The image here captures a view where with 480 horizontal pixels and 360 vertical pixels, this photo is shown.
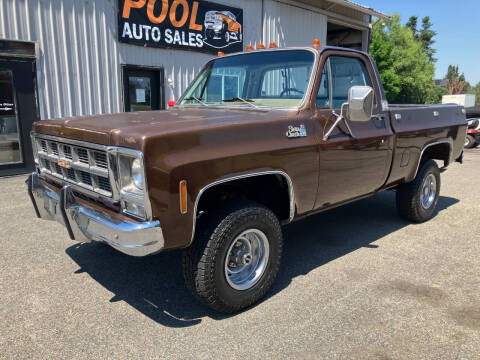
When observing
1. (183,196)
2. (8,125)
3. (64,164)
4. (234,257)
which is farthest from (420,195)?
(8,125)

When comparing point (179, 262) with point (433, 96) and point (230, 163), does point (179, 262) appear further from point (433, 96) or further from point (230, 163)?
point (433, 96)

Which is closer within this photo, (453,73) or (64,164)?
(64,164)

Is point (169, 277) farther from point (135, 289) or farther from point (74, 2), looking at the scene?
point (74, 2)

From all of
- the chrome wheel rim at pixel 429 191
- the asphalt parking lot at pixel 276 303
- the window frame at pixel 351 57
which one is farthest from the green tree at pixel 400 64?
the asphalt parking lot at pixel 276 303

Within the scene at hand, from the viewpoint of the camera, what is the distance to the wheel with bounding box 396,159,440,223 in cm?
499

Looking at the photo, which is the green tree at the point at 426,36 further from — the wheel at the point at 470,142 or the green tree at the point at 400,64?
the wheel at the point at 470,142

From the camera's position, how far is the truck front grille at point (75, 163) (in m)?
2.78

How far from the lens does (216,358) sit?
253cm

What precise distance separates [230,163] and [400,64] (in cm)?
3717

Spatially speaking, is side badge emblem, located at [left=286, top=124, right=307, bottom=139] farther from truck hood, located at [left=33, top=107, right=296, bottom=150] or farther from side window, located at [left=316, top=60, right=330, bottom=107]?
side window, located at [left=316, top=60, right=330, bottom=107]

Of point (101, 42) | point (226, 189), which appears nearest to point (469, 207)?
point (226, 189)

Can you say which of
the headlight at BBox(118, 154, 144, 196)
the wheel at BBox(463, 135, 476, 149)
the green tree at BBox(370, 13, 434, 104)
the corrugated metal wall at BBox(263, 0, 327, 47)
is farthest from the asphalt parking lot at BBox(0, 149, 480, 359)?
the green tree at BBox(370, 13, 434, 104)

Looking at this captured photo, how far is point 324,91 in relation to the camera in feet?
11.9

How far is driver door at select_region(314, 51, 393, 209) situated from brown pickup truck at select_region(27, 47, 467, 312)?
13mm
